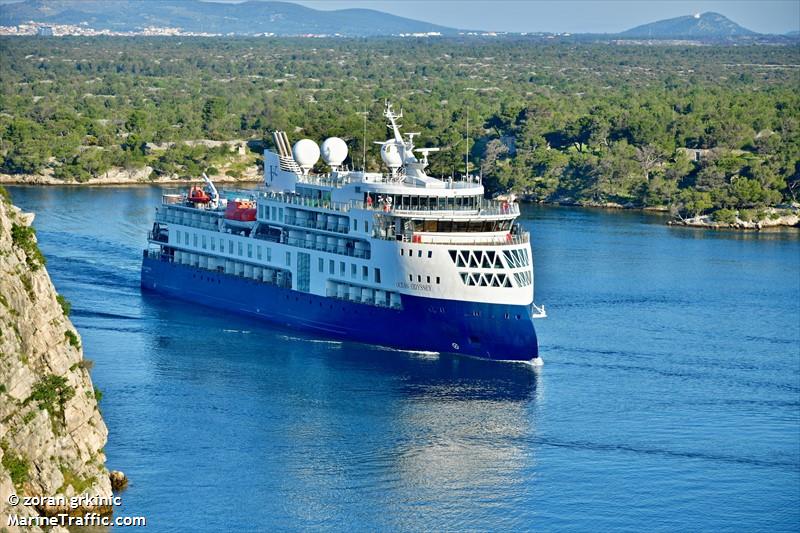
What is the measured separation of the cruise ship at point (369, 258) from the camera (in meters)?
47.9

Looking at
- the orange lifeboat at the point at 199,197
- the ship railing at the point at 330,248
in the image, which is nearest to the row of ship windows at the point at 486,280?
the ship railing at the point at 330,248

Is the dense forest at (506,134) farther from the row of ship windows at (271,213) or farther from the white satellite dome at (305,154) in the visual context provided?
the row of ship windows at (271,213)

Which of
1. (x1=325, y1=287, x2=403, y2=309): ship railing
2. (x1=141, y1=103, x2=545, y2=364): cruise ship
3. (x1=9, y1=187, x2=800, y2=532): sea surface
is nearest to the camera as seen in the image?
(x1=9, y1=187, x2=800, y2=532): sea surface

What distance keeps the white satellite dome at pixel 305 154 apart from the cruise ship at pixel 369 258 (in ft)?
0.15

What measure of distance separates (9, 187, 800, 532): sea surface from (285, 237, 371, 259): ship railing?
2954 millimetres

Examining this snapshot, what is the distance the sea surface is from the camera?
3544 centimetres

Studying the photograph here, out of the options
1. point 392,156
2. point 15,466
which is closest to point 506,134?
point 392,156

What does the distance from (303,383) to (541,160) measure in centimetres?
5965

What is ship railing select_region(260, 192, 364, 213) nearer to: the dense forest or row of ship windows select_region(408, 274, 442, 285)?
row of ship windows select_region(408, 274, 442, 285)

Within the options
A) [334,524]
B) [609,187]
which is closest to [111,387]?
[334,524]

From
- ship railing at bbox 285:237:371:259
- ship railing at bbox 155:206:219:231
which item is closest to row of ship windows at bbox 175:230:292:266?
Result: ship railing at bbox 155:206:219:231

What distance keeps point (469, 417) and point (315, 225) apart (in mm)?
13877

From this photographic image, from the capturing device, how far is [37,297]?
31.7m

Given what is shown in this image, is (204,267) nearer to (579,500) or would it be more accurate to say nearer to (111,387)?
(111,387)
